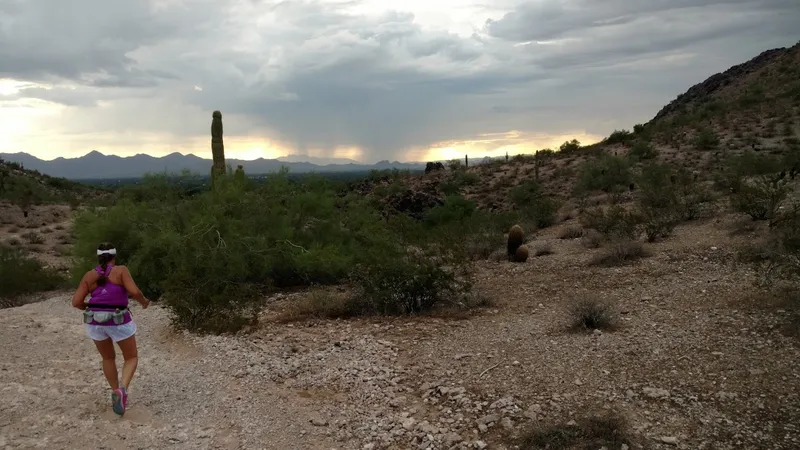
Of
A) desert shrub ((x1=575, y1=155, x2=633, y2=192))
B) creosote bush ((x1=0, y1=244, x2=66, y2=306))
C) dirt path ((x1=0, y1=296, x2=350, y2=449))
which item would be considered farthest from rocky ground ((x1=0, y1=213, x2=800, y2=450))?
desert shrub ((x1=575, y1=155, x2=633, y2=192))

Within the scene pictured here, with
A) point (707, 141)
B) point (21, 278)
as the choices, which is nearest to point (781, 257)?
point (21, 278)

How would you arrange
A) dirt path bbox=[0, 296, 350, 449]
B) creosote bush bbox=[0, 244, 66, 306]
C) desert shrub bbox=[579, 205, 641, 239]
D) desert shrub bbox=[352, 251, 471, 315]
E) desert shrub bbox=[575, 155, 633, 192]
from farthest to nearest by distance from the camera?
1. desert shrub bbox=[575, 155, 633, 192]
2. desert shrub bbox=[579, 205, 641, 239]
3. creosote bush bbox=[0, 244, 66, 306]
4. desert shrub bbox=[352, 251, 471, 315]
5. dirt path bbox=[0, 296, 350, 449]

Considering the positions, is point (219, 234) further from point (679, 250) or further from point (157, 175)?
point (679, 250)

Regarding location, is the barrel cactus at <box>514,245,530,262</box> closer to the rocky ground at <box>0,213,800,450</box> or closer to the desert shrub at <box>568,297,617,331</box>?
the rocky ground at <box>0,213,800,450</box>

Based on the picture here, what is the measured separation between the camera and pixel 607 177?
25.8 meters

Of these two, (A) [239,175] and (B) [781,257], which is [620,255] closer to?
(B) [781,257]

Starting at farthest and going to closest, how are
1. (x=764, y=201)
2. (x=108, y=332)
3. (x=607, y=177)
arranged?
1. (x=607, y=177)
2. (x=764, y=201)
3. (x=108, y=332)

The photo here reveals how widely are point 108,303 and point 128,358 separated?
0.76 metres

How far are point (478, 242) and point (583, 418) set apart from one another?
10687mm

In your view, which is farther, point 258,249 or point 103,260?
point 258,249

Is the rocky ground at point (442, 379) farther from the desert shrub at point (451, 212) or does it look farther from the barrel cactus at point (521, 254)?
the desert shrub at point (451, 212)

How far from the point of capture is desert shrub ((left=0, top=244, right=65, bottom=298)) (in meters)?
14.1

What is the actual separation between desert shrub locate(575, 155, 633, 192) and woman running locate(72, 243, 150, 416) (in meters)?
21.6

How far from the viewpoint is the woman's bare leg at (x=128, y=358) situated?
20.5 feet
